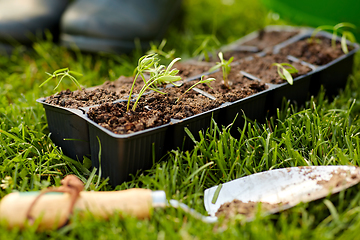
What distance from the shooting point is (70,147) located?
134 centimetres

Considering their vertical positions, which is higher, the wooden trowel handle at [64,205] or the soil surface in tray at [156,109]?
the soil surface in tray at [156,109]

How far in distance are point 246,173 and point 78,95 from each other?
0.74m

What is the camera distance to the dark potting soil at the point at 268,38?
6.88 ft

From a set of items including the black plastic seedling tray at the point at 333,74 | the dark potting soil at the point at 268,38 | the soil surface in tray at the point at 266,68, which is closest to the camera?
the soil surface in tray at the point at 266,68

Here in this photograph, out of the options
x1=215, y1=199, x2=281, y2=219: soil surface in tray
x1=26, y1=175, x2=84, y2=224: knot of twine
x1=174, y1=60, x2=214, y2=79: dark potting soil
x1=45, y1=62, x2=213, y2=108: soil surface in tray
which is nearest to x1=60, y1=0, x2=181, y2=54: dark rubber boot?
x1=174, y1=60, x2=214, y2=79: dark potting soil

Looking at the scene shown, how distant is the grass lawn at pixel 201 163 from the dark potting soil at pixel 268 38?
50cm

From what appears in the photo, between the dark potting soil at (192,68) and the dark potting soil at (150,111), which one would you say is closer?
the dark potting soil at (150,111)

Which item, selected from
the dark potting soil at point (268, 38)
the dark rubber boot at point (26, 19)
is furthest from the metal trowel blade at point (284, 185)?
the dark rubber boot at point (26, 19)

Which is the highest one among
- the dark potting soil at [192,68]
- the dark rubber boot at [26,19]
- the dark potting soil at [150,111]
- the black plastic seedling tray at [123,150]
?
the dark rubber boot at [26,19]

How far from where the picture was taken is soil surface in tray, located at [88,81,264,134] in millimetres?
1177

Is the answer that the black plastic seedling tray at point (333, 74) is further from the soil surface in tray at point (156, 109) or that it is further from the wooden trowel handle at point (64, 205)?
the wooden trowel handle at point (64, 205)

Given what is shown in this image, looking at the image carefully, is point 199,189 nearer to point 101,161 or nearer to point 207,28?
point 101,161

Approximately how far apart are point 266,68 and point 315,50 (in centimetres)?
36

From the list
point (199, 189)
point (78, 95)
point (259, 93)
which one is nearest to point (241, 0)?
point (259, 93)
